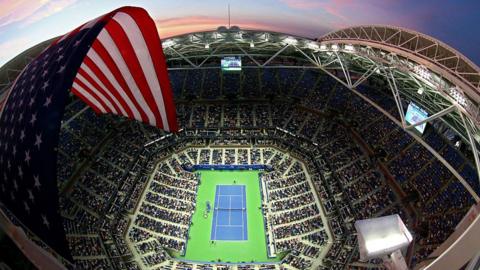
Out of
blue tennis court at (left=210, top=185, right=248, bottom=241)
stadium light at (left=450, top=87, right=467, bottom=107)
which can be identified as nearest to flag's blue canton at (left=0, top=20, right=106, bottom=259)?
stadium light at (left=450, top=87, right=467, bottom=107)

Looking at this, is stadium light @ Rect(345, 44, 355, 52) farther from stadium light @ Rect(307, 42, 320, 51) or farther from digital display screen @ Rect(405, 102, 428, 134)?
digital display screen @ Rect(405, 102, 428, 134)

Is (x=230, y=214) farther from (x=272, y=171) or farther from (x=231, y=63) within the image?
(x=231, y=63)

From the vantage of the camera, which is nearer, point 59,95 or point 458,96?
point 59,95

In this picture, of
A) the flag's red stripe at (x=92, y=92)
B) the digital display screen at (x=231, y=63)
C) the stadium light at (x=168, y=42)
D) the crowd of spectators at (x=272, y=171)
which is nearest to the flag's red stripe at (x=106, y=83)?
the flag's red stripe at (x=92, y=92)

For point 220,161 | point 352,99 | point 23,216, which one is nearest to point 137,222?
point 220,161

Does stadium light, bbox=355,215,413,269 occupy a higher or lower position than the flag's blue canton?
lower

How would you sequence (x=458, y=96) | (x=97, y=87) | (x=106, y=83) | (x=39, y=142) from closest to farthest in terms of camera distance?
1. (x=39, y=142)
2. (x=106, y=83)
3. (x=97, y=87)
4. (x=458, y=96)

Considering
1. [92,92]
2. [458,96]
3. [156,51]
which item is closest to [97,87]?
[92,92]

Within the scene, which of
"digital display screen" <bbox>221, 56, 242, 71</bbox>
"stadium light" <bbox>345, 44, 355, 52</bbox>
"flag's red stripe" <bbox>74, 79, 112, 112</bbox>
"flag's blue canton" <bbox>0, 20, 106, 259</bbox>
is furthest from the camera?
"digital display screen" <bbox>221, 56, 242, 71</bbox>
